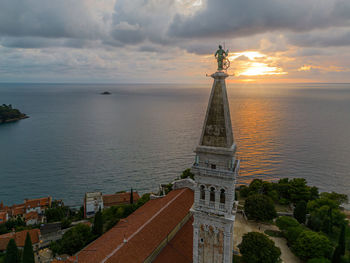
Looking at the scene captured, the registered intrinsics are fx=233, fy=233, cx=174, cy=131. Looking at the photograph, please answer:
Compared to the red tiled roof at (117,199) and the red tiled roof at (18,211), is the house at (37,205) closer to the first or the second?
the red tiled roof at (18,211)

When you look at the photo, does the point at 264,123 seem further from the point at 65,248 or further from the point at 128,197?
the point at 65,248

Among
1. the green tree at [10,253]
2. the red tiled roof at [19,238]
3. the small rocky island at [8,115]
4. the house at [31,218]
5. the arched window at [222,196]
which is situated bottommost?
the house at [31,218]

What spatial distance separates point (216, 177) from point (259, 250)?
18.2 m

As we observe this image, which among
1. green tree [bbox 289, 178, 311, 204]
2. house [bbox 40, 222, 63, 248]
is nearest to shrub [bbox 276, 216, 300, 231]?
green tree [bbox 289, 178, 311, 204]

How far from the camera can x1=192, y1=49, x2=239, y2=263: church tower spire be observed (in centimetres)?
2027

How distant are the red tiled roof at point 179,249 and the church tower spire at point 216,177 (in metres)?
6.65

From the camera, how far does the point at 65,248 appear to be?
3694cm

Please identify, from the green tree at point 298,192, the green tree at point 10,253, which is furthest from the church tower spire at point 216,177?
the green tree at point 298,192

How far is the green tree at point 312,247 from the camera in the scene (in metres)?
33.5

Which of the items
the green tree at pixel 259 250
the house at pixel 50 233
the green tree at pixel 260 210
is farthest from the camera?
the house at pixel 50 233

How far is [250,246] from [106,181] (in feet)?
182

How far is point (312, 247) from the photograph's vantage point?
33.7m

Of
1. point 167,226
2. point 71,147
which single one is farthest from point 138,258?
point 71,147

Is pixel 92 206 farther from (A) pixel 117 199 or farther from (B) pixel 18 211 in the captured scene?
(B) pixel 18 211
